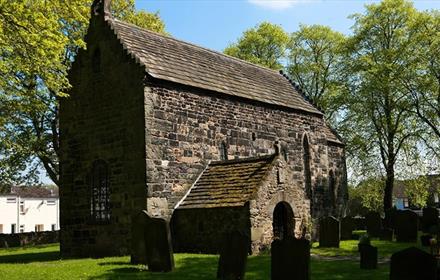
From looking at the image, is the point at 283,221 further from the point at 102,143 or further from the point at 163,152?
the point at 102,143

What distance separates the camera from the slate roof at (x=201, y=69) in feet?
66.1

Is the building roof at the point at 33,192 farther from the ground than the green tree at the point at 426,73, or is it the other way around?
the green tree at the point at 426,73

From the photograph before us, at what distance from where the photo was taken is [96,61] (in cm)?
2109

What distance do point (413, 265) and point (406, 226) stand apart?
13679 millimetres

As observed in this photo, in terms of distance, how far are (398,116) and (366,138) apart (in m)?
3.21

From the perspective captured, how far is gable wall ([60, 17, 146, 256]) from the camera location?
1870 centimetres

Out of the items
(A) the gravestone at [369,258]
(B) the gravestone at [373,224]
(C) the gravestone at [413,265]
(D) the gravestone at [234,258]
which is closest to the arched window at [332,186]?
(B) the gravestone at [373,224]

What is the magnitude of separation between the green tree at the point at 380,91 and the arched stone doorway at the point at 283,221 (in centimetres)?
2082

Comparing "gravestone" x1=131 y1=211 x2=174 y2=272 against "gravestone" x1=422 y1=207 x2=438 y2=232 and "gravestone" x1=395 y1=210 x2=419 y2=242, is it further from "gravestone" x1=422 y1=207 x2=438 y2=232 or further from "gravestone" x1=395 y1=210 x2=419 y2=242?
"gravestone" x1=422 y1=207 x2=438 y2=232

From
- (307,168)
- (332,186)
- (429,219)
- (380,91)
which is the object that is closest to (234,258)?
(307,168)

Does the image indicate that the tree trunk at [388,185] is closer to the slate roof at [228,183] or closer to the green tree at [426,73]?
the green tree at [426,73]

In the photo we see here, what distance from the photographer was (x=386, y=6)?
131 feet

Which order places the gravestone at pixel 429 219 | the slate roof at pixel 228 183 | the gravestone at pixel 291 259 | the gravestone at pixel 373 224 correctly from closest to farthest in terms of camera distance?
the gravestone at pixel 291 259 → the slate roof at pixel 228 183 → the gravestone at pixel 429 219 → the gravestone at pixel 373 224

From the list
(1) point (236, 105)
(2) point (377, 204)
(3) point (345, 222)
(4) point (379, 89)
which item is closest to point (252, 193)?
(1) point (236, 105)
